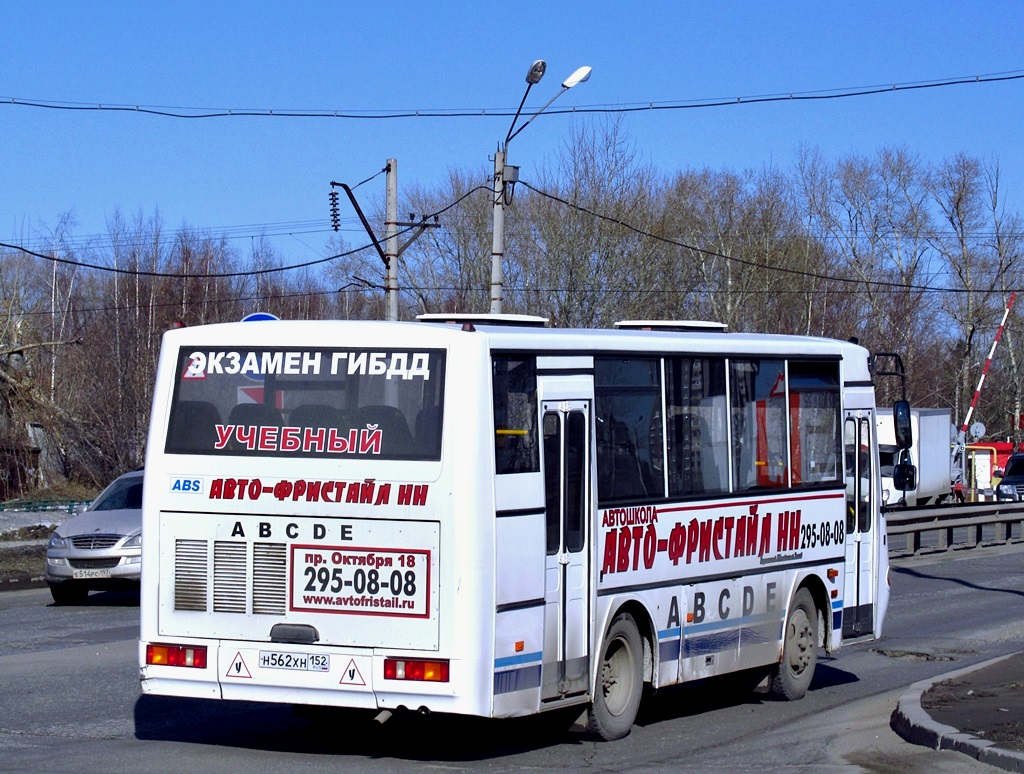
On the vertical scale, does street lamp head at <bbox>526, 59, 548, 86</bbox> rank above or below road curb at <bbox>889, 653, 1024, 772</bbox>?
above

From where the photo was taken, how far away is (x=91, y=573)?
56.6 ft

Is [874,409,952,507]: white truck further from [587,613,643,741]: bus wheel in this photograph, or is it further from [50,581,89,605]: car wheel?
[587,613,643,741]: bus wheel

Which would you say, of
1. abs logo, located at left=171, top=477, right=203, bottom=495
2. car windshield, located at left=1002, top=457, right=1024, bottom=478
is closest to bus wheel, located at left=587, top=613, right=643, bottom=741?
abs logo, located at left=171, top=477, right=203, bottom=495

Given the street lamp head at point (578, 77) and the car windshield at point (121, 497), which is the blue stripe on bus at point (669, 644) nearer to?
the car windshield at point (121, 497)

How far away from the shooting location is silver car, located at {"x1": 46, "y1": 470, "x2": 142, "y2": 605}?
56.6 ft

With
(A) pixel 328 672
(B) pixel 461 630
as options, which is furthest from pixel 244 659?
(B) pixel 461 630

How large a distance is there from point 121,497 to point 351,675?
11776mm

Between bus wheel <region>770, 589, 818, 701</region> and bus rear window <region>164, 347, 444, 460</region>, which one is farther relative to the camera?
bus wheel <region>770, 589, 818, 701</region>

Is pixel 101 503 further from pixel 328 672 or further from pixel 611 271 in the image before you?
pixel 611 271

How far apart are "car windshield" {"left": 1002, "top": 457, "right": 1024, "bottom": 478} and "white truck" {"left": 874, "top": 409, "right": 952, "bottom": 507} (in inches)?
251

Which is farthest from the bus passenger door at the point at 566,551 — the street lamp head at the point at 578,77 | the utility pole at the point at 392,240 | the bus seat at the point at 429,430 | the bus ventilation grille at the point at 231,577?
the utility pole at the point at 392,240

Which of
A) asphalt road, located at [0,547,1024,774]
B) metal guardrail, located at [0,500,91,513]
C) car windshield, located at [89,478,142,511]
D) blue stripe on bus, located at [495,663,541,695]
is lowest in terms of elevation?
asphalt road, located at [0,547,1024,774]

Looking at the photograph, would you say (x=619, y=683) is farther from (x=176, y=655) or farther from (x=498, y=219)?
(x=498, y=219)

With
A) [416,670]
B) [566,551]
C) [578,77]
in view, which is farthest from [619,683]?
[578,77]
